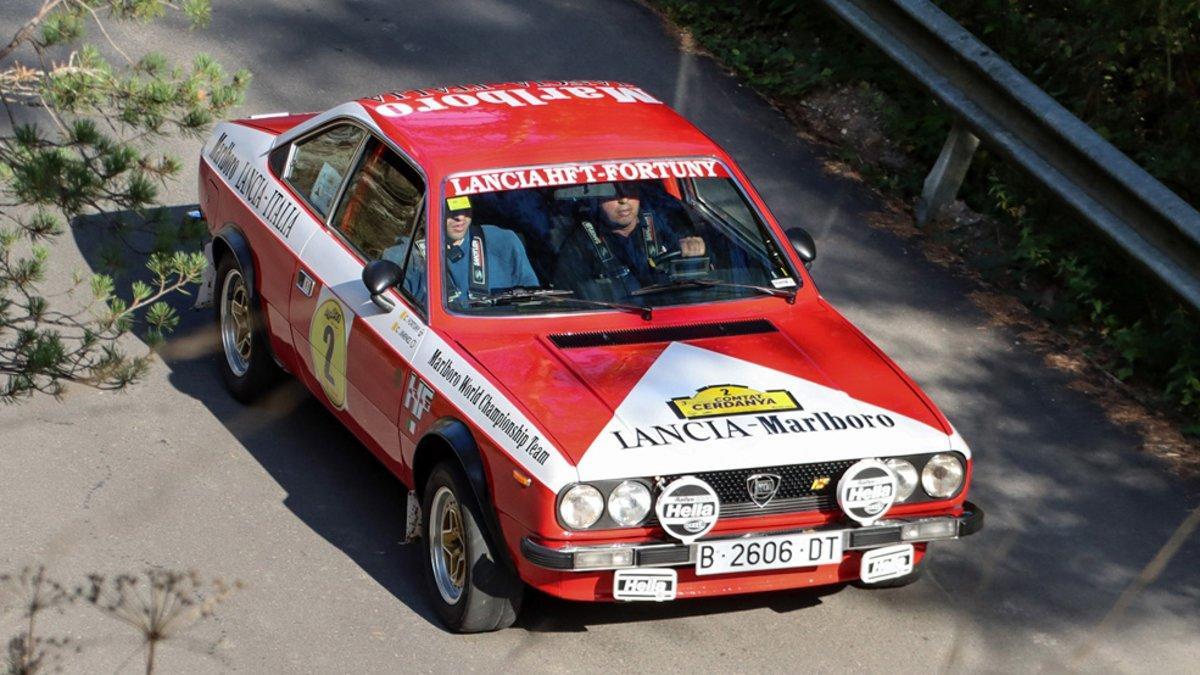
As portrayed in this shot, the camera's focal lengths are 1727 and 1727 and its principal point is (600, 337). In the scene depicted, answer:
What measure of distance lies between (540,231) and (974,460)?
8.94 ft

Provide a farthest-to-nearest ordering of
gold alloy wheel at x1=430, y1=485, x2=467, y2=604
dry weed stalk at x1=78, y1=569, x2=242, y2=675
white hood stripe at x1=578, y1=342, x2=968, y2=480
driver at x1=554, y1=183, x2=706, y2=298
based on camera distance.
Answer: driver at x1=554, y1=183, x2=706, y2=298
gold alloy wheel at x1=430, y1=485, x2=467, y2=604
dry weed stalk at x1=78, y1=569, x2=242, y2=675
white hood stripe at x1=578, y1=342, x2=968, y2=480

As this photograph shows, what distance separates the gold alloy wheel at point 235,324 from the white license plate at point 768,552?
3496mm

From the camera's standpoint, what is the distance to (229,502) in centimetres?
805

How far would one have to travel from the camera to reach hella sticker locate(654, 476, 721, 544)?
6.41m

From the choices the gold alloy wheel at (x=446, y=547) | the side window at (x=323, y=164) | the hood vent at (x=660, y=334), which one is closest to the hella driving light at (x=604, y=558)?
the gold alloy wheel at (x=446, y=547)

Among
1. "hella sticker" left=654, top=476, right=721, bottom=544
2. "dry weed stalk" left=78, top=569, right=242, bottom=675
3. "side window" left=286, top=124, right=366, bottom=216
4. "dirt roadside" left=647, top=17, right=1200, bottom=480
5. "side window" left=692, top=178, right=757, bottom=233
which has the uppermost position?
"side window" left=692, top=178, right=757, bottom=233

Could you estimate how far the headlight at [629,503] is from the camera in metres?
6.41

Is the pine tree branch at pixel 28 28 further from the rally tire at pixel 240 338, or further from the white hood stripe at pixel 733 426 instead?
the rally tire at pixel 240 338

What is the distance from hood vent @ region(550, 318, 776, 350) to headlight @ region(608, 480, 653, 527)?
0.96 m

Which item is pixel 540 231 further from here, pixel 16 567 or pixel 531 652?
pixel 16 567

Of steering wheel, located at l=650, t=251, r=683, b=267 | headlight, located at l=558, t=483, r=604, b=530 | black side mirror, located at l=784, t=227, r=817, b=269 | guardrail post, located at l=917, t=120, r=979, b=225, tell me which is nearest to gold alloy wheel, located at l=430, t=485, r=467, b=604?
headlight, located at l=558, t=483, r=604, b=530

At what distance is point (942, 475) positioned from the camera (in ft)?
22.5

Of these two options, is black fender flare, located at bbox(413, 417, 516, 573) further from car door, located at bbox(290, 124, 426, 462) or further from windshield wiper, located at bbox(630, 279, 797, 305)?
windshield wiper, located at bbox(630, 279, 797, 305)

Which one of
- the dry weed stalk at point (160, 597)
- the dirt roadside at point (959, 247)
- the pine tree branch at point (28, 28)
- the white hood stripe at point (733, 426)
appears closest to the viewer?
the pine tree branch at point (28, 28)
